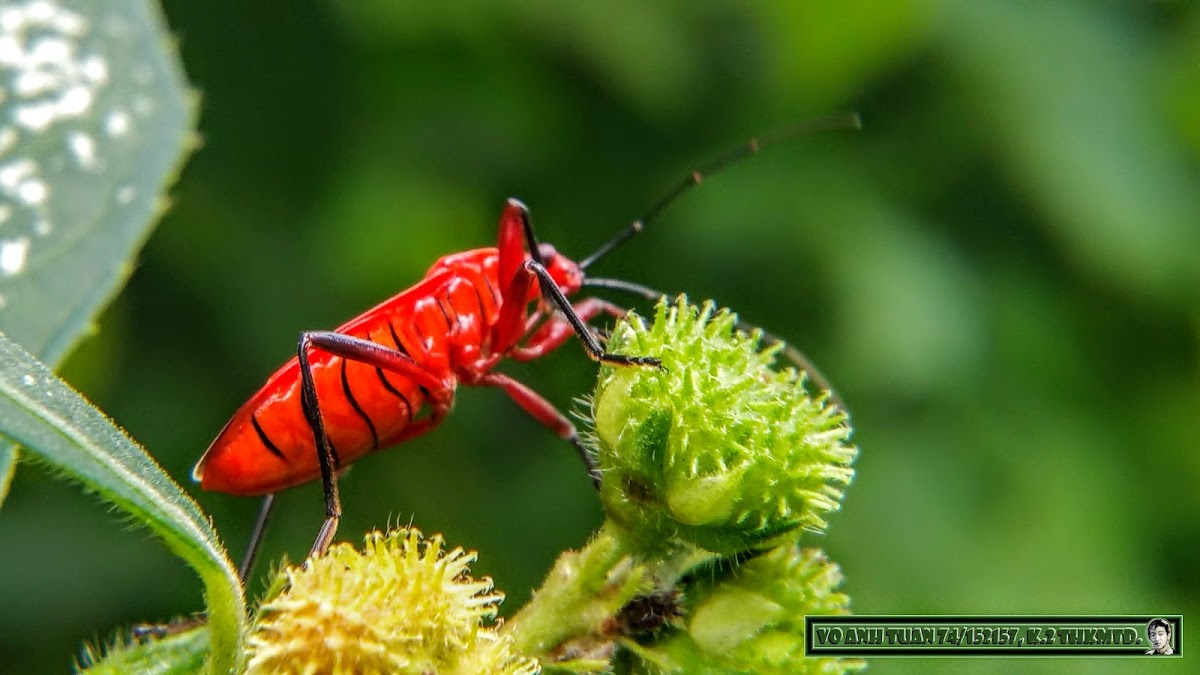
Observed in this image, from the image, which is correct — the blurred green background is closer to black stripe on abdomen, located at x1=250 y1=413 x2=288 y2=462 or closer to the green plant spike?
black stripe on abdomen, located at x1=250 y1=413 x2=288 y2=462

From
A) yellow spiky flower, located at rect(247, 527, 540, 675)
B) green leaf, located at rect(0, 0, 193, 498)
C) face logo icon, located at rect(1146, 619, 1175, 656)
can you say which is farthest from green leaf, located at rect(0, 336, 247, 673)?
face logo icon, located at rect(1146, 619, 1175, 656)

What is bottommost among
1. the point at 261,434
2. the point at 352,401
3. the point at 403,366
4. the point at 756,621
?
the point at 756,621

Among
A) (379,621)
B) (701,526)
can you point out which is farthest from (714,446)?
(379,621)

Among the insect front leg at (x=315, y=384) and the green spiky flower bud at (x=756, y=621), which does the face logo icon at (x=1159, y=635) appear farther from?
the insect front leg at (x=315, y=384)

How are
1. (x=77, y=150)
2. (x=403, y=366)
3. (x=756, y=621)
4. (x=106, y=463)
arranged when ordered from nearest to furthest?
(x=106, y=463)
(x=756, y=621)
(x=77, y=150)
(x=403, y=366)

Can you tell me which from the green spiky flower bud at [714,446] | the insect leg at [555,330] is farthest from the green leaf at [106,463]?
the insect leg at [555,330]

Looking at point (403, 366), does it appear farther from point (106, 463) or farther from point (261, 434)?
point (106, 463)

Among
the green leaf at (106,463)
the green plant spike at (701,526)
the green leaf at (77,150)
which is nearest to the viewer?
the green leaf at (106,463)
